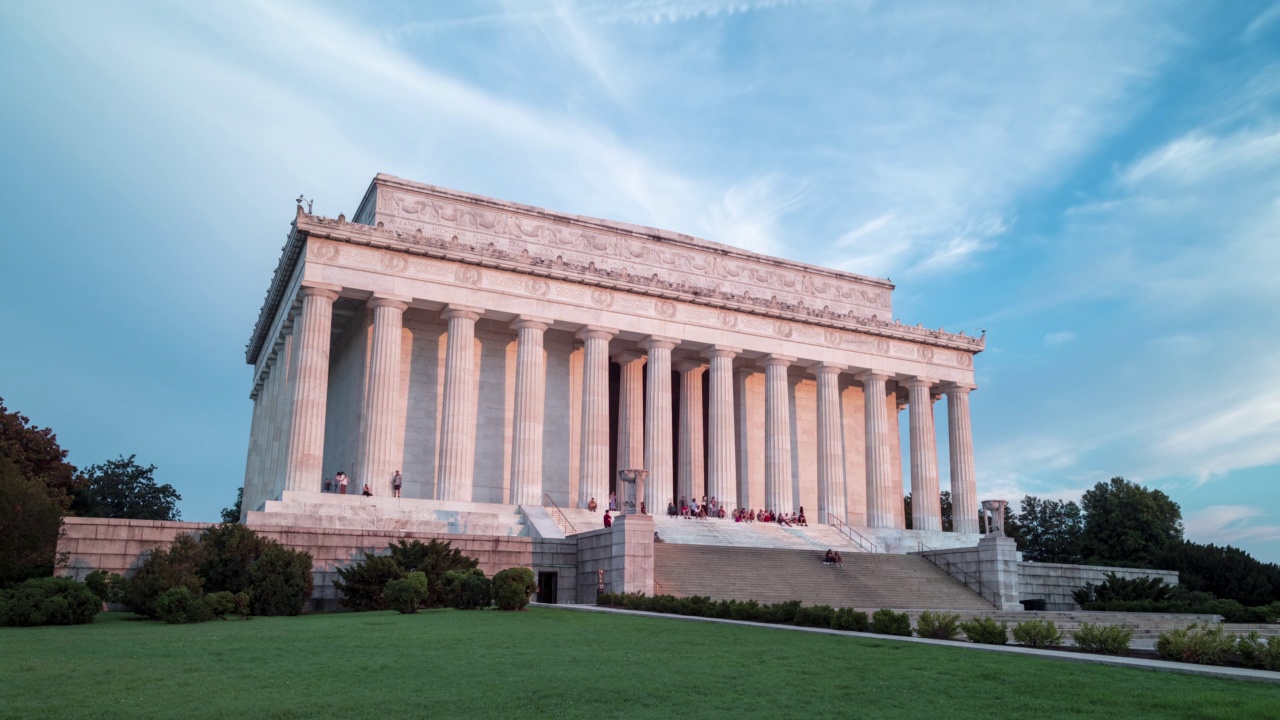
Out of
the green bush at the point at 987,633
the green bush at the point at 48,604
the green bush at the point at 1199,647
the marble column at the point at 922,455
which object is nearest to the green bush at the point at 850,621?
the green bush at the point at 987,633

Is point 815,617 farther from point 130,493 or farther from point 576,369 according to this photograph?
point 130,493

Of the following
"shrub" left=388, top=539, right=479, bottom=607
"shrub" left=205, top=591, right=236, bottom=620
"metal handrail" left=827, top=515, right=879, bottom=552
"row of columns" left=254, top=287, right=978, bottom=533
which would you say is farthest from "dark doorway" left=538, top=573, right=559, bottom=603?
"metal handrail" left=827, top=515, right=879, bottom=552

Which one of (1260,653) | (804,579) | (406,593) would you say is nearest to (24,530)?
(406,593)

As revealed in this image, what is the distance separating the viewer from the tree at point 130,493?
73.8 meters

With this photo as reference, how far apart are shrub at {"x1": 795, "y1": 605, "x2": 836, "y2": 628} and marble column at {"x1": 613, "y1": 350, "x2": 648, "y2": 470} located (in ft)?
88.8

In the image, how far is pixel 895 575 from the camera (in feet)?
128

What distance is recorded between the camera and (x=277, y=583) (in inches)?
1035

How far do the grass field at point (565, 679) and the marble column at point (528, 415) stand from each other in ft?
80.6

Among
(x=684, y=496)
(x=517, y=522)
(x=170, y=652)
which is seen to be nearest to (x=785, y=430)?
(x=684, y=496)

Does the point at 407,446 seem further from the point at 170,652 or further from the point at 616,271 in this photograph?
the point at 170,652

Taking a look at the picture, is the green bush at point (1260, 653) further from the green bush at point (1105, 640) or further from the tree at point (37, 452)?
the tree at point (37, 452)

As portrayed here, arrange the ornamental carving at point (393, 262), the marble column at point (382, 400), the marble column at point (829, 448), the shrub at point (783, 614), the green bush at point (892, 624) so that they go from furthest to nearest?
the marble column at point (829, 448) < the ornamental carving at point (393, 262) < the marble column at point (382, 400) < the shrub at point (783, 614) < the green bush at point (892, 624)

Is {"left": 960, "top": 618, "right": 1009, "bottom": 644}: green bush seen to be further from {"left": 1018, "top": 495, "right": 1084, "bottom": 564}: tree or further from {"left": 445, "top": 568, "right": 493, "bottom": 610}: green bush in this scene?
{"left": 1018, "top": 495, "right": 1084, "bottom": 564}: tree

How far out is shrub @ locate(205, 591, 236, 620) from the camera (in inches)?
934
